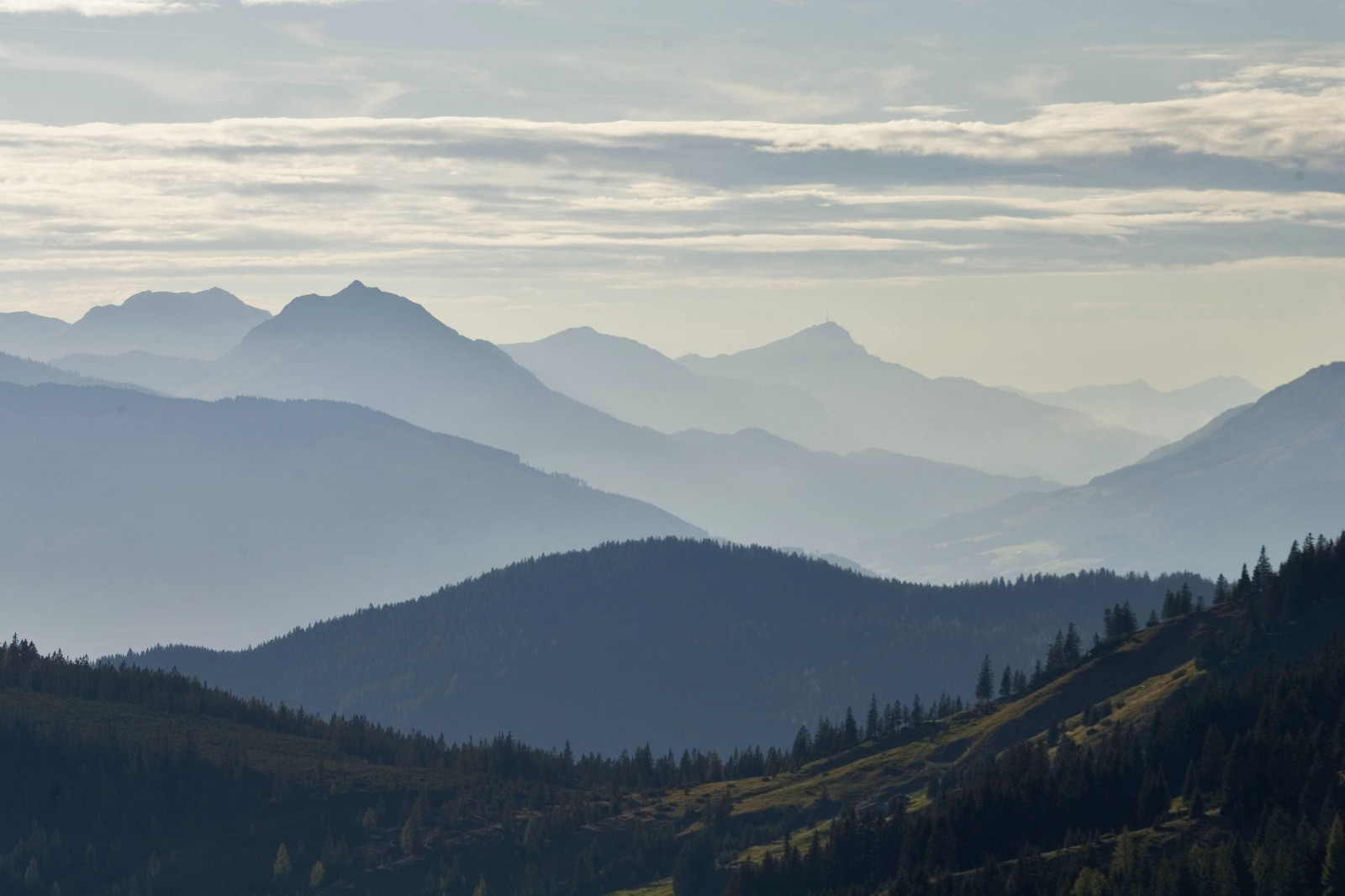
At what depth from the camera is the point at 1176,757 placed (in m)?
196

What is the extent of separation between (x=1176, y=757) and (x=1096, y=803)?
45.7 feet

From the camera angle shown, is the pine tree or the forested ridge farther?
the forested ridge

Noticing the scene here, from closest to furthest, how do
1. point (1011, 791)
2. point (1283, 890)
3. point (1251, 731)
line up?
point (1283, 890) < point (1251, 731) < point (1011, 791)

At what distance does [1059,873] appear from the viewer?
16300cm

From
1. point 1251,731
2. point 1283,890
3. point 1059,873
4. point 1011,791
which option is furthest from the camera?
point 1011,791

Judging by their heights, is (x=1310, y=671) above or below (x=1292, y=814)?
above

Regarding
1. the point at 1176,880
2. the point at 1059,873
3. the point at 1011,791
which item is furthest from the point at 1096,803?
the point at 1176,880

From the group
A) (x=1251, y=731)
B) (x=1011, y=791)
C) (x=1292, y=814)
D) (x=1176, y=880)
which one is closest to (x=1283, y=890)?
→ (x=1176, y=880)

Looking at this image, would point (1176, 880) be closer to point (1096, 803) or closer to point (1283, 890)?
point (1283, 890)

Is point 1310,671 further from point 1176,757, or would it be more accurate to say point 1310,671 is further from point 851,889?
point 851,889

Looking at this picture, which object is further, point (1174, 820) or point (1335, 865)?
point (1174, 820)

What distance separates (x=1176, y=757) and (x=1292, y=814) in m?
31.7

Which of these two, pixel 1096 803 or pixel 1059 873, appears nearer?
pixel 1059 873

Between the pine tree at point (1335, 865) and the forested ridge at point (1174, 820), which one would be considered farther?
the forested ridge at point (1174, 820)
